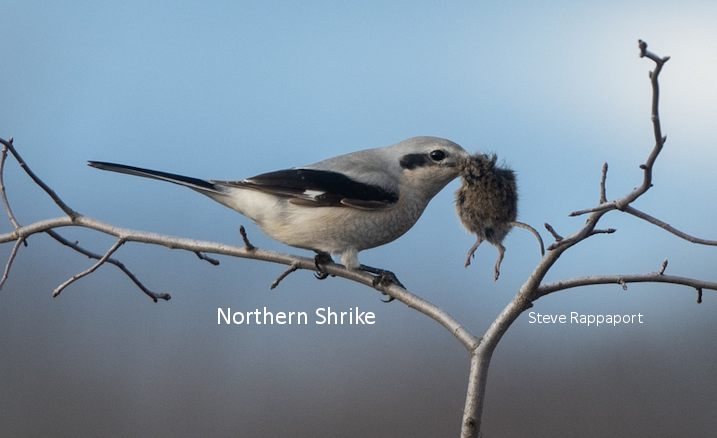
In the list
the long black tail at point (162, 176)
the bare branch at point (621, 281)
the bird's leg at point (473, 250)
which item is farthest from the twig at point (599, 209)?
the long black tail at point (162, 176)

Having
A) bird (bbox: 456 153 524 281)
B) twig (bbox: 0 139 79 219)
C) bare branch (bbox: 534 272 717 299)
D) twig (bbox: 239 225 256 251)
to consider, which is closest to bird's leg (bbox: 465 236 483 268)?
bird (bbox: 456 153 524 281)

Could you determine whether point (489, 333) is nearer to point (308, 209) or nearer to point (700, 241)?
point (700, 241)

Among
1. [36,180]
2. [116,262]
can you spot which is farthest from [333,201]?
[36,180]

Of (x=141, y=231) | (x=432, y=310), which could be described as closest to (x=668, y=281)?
(x=432, y=310)

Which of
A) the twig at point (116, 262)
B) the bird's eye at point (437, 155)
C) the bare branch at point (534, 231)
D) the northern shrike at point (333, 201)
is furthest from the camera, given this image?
the bird's eye at point (437, 155)

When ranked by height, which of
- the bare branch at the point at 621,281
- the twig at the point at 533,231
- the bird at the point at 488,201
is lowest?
the bare branch at the point at 621,281

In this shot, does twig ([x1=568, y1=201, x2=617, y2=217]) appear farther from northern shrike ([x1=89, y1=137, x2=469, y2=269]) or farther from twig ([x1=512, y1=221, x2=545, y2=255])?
northern shrike ([x1=89, y1=137, x2=469, y2=269])

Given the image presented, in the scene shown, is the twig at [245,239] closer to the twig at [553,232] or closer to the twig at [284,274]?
the twig at [284,274]
